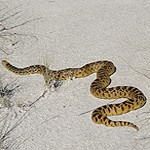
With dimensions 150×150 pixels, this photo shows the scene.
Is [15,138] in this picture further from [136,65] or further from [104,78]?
[136,65]

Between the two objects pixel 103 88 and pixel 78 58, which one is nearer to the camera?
pixel 103 88

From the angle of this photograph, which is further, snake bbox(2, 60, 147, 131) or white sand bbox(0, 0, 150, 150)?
snake bbox(2, 60, 147, 131)

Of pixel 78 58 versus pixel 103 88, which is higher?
pixel 78 58

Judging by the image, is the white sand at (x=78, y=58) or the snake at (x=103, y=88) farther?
the snake at (x=103, y=88)

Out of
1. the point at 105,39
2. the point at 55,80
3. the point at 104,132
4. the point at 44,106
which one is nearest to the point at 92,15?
the point at 105,39
